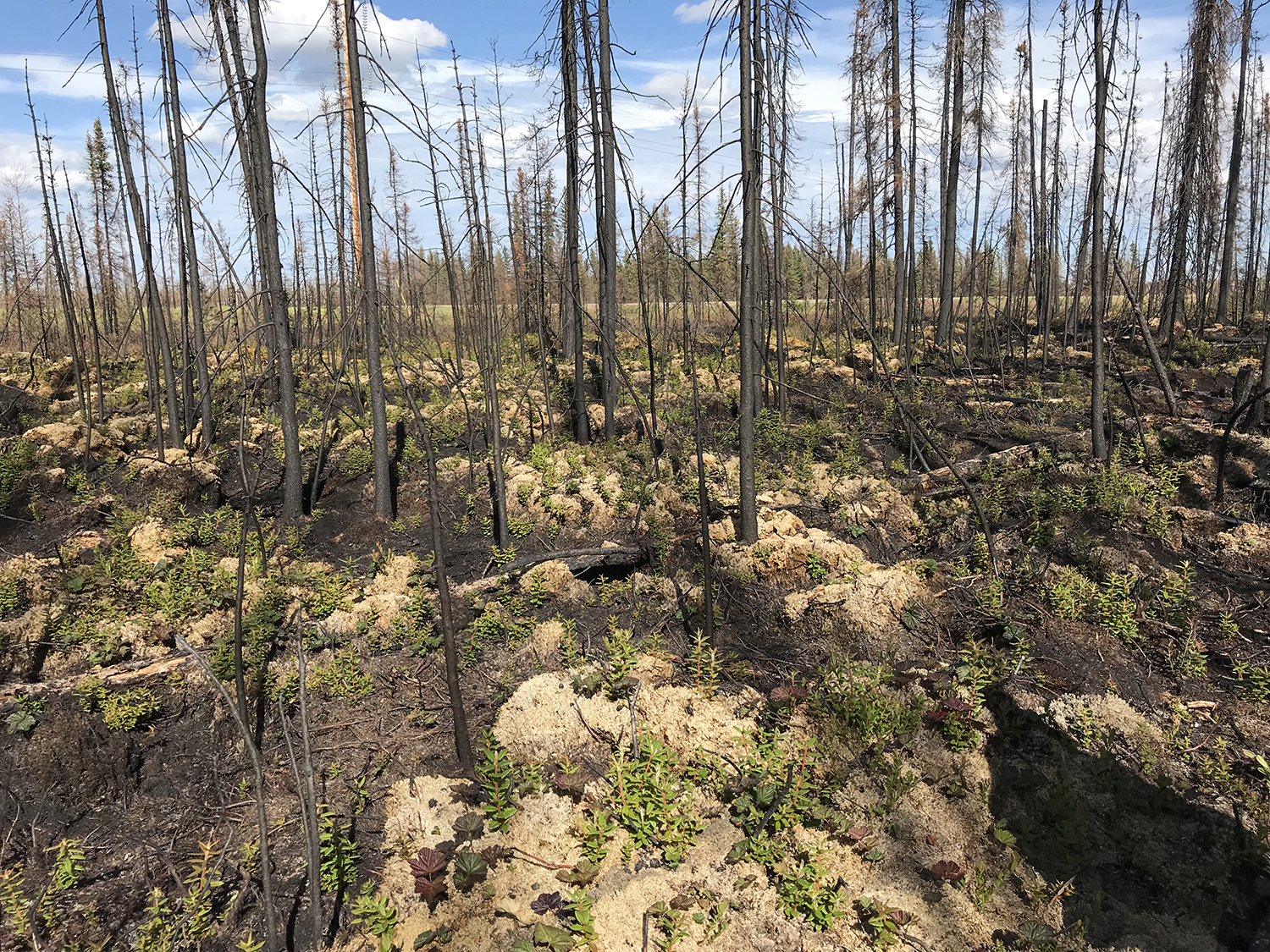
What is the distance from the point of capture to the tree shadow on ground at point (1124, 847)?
11.9 feet

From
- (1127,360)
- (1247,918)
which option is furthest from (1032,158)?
(1247,918)

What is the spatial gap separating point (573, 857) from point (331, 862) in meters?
1.54

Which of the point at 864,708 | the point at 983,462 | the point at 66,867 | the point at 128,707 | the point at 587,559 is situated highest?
the point at 983,462

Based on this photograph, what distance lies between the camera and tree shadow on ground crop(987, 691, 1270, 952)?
361cm

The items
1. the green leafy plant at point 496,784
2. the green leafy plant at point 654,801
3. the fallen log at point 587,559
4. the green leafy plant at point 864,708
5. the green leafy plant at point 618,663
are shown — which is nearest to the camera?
the green leafy plant at point 654,801

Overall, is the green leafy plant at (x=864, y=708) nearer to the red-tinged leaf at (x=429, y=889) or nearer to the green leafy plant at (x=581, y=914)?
the green leafy plant at (x=581, y=914)

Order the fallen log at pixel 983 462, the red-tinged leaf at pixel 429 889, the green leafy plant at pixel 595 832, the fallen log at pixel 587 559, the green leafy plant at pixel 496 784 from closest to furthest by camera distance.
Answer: the red-tinged leaf at pixel 429 889, the green leafy plant at pixel 595 832, the green leafy plant at pixel 496 784, the fallen log at pixel 587 559, the fallen log at pixel 983 462

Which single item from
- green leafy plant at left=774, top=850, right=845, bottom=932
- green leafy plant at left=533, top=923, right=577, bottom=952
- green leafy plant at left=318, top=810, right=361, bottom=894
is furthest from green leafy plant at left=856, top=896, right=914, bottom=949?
green leafy plant at left=318, top=810, right=361, bottom=894

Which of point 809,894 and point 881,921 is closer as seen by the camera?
point 881,921

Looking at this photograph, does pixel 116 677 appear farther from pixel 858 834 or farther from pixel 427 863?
pixel 858 834

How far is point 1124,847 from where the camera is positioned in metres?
4.10

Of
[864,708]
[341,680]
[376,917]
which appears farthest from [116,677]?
[864,708]

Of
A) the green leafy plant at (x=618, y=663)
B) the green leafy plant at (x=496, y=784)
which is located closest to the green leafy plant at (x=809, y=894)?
the green leafy plant at (x=496, y=784)

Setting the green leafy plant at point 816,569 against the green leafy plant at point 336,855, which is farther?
the green leafy plant at point 816,569
